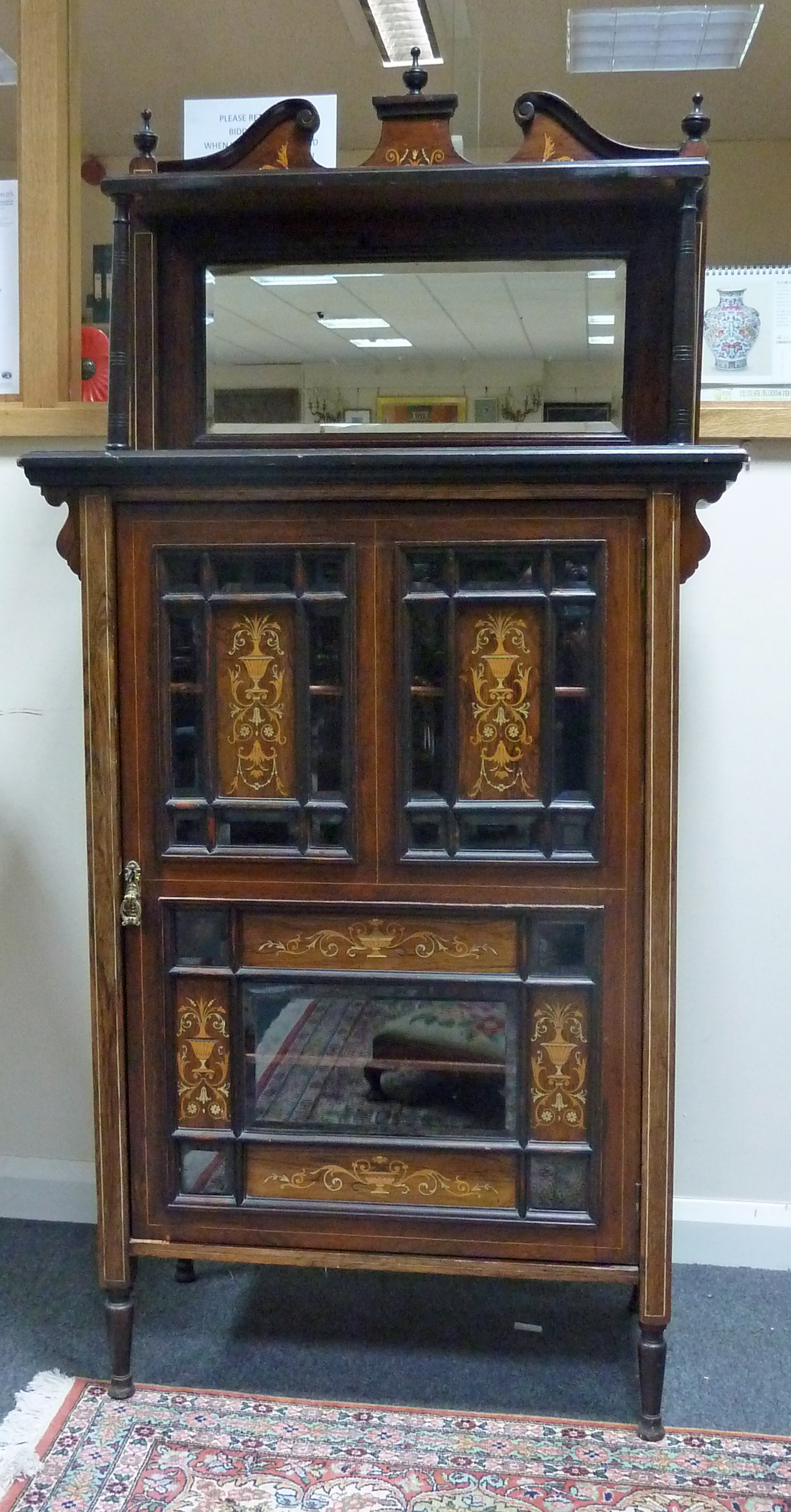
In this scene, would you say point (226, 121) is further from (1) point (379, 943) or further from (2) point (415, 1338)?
(2) point (415, 1338)

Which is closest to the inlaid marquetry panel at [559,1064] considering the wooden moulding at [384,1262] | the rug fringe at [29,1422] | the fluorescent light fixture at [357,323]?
the wooden moulding at [384,1262]

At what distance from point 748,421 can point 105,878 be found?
1252 mm

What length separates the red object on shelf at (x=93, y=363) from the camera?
213cm

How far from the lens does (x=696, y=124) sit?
150cm

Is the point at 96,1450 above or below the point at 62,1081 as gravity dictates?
below

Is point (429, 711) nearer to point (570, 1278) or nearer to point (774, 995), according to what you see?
point (570, 1278)

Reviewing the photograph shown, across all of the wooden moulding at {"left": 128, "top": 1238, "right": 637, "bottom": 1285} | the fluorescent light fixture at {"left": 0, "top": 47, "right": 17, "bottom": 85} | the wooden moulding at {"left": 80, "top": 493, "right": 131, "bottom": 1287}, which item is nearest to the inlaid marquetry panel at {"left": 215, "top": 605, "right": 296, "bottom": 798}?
the wooden moulding at {"left": 80, "top": 493, "right": 131, "bottom": 1287}

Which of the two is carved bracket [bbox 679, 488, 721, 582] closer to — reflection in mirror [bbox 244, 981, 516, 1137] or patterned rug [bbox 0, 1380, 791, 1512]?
reflection in mirror [bbox 244, 981, 516, 1137]

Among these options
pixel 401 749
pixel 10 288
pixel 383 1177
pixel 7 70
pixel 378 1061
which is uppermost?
pixel 7 70

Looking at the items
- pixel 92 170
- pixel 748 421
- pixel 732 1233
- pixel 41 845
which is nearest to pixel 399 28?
pixel 92 170

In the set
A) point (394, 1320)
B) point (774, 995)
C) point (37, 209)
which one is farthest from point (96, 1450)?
point (37, 209)

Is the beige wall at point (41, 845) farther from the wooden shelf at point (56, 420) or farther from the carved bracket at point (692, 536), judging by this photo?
the carved bracket at point (692, 536)

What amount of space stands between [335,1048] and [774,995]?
859mm

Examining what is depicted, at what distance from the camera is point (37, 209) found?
6.65 ft
